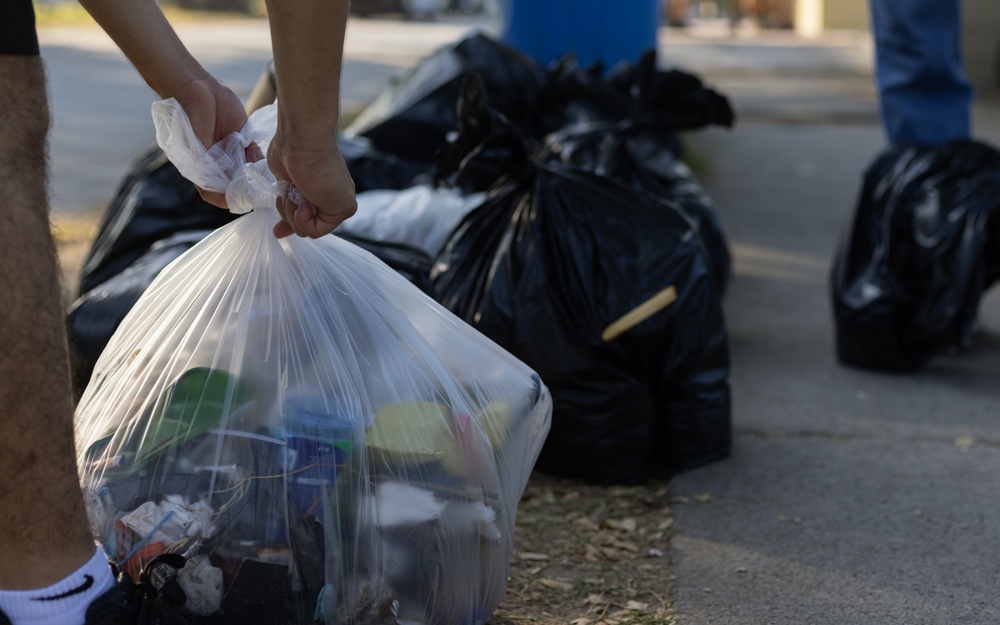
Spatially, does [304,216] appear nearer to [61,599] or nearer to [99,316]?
[61,599]

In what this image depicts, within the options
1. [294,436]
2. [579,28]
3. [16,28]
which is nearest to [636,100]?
[294,436]

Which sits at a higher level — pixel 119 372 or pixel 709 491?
pixel 119 372

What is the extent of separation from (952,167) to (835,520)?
4.17ft

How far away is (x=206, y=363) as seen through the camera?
157cm

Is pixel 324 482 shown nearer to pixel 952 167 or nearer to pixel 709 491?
pixel 709 491

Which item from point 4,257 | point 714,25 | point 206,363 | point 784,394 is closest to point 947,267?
point 784,394

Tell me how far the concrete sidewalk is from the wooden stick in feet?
1.22

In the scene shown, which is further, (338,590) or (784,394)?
(784,394)

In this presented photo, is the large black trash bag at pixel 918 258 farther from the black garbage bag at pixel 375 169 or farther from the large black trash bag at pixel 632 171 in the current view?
the black garbage bag at pixel 375 169

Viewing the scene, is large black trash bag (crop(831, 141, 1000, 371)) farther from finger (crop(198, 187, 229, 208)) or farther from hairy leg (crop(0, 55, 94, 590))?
hairy leg (crop(0, 55, 94, 590))

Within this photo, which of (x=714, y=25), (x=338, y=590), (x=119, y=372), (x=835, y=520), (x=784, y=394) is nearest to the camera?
(x=338, y=590)

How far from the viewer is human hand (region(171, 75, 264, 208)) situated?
1.73m

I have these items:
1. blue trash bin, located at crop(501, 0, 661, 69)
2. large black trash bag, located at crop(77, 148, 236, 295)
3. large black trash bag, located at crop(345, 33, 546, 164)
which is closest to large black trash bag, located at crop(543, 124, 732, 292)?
large black trash bag, located at crop(345, 33, 546, 164)

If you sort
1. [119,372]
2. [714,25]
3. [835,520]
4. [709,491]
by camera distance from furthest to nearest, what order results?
[714,25], [709,491], [835,520], [119,372]
